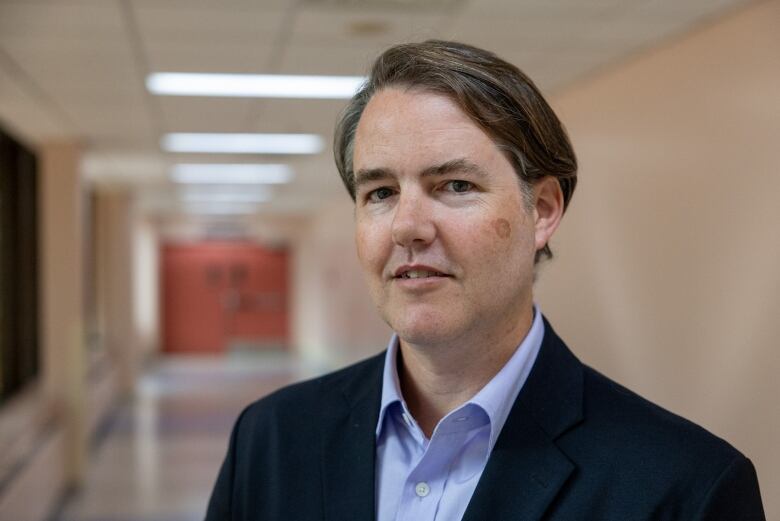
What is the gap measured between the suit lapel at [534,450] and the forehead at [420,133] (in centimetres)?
42

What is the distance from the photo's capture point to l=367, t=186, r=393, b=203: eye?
1574 mm

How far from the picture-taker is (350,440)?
1685 mm

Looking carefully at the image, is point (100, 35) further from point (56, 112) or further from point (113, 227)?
point (113, 227)

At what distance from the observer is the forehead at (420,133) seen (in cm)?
149

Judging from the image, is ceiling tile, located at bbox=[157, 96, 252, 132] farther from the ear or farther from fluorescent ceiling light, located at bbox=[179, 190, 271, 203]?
fluorescent ceiling light, located at bbox=[179, 190, 271, 203]

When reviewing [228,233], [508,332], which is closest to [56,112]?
[508,332]

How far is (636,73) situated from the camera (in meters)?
5.54

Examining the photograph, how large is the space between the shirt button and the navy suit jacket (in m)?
0.09

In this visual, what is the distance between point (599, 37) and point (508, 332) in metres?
3.91

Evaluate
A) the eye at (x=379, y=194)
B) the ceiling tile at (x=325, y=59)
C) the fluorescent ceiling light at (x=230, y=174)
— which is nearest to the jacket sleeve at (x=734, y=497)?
the eye at (x=379, y=194)

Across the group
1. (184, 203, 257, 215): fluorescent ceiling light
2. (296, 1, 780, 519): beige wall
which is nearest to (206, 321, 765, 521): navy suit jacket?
(296, 1, 780, 519): beige wall

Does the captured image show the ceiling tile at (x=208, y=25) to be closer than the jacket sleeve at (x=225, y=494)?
No

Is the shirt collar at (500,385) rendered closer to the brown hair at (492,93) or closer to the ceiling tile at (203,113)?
the brown hair at (492,93)

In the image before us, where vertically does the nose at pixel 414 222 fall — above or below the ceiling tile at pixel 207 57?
below
